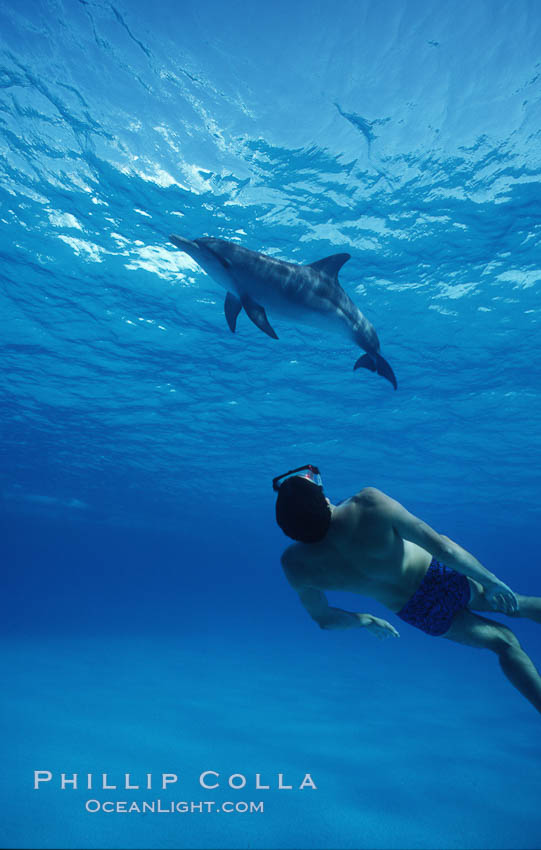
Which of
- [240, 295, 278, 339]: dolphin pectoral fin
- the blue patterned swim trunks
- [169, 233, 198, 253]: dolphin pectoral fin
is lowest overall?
the blue patterned swim trunks

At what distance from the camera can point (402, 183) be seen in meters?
9.76

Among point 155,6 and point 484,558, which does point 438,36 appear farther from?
point 484,558

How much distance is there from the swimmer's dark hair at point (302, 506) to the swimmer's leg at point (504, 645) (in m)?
1.45

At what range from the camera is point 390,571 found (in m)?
3.65

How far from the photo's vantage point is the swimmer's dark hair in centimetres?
332

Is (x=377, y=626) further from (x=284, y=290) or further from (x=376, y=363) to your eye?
(x=284, y=290)

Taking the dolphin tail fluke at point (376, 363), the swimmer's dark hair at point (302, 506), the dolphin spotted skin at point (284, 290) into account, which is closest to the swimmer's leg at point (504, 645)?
the swimmer's dark hair at point (302, 506)

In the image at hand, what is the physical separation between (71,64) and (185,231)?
3.79 meters

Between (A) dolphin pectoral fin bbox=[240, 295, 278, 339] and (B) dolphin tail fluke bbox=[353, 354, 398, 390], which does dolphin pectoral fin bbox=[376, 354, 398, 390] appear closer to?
(B) dolphin tail fluke bbox=[353, 354, 398, 390]

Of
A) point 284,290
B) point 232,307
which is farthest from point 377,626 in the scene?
point 232,307

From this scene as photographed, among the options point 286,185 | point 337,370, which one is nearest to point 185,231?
point 286,185

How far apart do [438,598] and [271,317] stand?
5773mm

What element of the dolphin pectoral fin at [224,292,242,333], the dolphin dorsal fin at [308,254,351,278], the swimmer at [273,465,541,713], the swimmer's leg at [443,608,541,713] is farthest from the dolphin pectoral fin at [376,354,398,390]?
the swimmer's leg at [443,608,541,713]

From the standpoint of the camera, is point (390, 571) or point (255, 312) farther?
point (255, 312)
